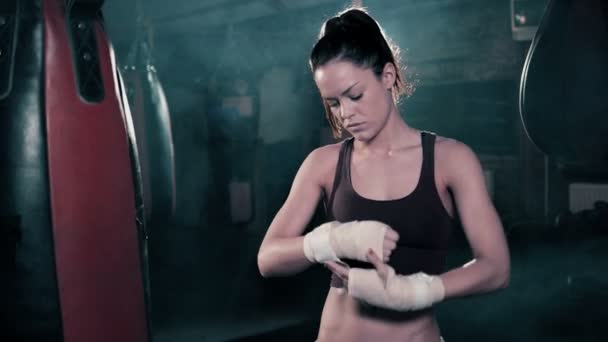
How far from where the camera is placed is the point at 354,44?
59.7 inches

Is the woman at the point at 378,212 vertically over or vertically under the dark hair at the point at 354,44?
under

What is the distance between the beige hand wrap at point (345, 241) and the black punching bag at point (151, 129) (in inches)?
58.7

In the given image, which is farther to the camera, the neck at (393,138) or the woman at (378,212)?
the neck at (393,138)

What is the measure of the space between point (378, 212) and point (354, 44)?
394mm

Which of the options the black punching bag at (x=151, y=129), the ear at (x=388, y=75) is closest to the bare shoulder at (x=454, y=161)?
the ear at (x=388, y=75)

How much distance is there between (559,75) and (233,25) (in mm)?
3863

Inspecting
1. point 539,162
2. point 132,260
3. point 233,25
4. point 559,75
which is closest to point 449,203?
point 559,75

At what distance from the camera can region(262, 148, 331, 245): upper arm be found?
5.32 ft

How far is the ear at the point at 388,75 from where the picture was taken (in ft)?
5.11

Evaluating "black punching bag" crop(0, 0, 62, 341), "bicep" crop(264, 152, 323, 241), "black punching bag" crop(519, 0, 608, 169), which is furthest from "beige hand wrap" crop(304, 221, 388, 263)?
"black punching bag" crop(519, 0, 608, 169)

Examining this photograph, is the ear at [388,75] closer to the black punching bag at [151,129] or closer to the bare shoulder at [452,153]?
the bare shoulder at [452,153]

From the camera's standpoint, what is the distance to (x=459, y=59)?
526 cm

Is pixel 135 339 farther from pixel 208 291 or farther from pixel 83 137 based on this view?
pixel 208 291

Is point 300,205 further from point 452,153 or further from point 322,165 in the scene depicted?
point 452,153
